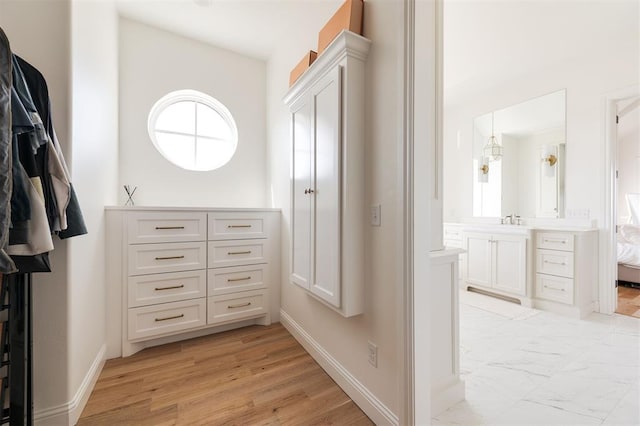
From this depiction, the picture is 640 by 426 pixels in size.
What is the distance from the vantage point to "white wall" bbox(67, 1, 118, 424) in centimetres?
138

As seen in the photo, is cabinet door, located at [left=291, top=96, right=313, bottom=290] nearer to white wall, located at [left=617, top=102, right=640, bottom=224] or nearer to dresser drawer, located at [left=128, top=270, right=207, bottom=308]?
dresser drawer, located at [left=128, top=270, right=207, bottom=308]

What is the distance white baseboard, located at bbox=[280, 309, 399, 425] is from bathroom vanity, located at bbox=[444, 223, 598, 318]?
6.60 feet

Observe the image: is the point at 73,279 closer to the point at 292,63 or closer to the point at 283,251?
the point at 283,251

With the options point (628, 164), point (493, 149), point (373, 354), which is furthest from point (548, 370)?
point (628, 164)

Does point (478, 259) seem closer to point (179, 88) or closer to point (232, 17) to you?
point (232, 17)

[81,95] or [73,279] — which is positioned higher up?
[81,95]

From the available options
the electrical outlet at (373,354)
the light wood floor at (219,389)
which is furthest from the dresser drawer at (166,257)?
the electrical outlet at (373,354)

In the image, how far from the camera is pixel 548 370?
1749 mm

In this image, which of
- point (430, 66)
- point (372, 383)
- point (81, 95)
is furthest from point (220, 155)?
point (372, 383)

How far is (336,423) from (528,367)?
1.41m

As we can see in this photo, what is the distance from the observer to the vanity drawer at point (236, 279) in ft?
7.42

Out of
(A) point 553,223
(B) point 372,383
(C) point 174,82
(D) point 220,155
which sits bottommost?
(B) point 372,383

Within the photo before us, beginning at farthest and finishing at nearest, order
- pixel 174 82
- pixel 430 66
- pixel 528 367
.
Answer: pixel 174 82 < pixel 528 367 < pixel 430 66

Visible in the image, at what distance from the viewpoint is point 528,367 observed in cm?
179
